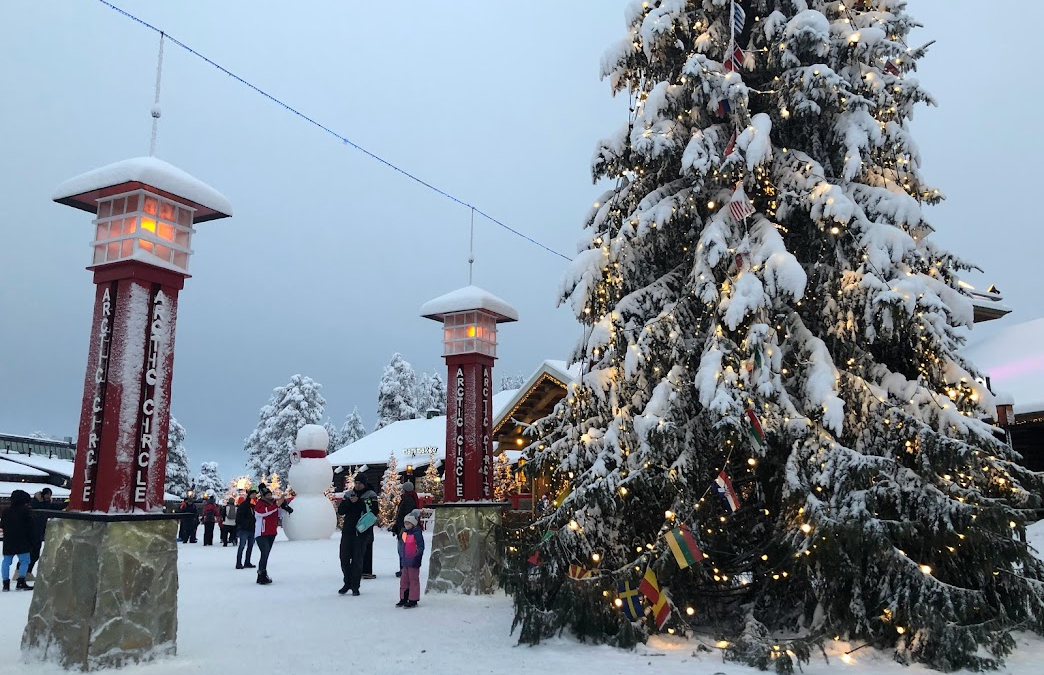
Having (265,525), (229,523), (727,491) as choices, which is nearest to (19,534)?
(265,525)

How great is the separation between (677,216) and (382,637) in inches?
228

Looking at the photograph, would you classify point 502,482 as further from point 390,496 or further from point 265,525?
point 265,525

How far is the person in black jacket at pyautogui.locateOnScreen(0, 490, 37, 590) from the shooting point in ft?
36.5

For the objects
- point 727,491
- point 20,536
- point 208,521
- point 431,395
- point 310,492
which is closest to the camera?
point 727,491

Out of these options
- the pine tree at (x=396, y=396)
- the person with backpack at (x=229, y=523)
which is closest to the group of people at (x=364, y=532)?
the person with backpack at (x=229, y=523)

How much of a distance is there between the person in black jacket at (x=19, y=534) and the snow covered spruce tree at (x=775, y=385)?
26.4 ft

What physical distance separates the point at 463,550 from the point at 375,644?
4184 millimetres

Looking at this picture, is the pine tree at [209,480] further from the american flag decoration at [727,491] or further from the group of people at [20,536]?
the american flag decoration at [727,491]

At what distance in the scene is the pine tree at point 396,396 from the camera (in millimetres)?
54031

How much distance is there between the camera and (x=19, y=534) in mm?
11359

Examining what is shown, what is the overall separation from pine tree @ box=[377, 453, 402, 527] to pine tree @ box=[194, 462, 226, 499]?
35583mm

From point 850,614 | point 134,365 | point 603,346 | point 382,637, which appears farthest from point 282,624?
point 850,614

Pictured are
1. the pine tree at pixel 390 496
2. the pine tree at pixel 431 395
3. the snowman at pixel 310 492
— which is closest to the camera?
the snowman at pixel 310 492

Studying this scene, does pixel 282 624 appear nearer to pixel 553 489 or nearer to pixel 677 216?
pixel 553 489
